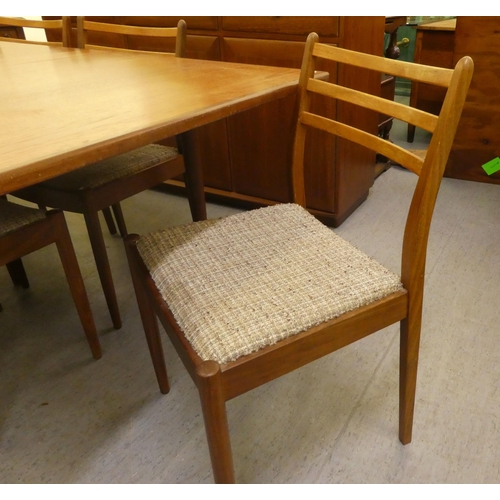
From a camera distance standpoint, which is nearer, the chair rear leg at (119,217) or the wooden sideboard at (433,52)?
the chair rear leg at (119,217)

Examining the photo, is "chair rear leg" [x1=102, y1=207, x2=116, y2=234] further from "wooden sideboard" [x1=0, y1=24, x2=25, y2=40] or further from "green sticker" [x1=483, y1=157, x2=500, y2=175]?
"wooden sideboard" [x1=0, y1=24, x2=25, y2=40]

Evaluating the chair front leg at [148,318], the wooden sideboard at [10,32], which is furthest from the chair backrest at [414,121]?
the wooden sideboard at [10,32]

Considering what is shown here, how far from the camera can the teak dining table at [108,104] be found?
66 centimetres

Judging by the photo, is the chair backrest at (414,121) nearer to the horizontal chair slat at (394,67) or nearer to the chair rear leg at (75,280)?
the horizontal chair slat at (394,67)

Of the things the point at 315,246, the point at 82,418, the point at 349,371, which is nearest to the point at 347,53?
the point at 315,246

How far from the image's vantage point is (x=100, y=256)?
1.36 m

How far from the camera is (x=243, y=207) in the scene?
7.23ft

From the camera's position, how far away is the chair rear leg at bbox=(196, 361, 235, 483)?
709mm

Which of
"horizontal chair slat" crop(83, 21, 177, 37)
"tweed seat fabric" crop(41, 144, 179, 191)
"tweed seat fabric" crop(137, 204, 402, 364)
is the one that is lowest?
"tweed seat fabric" crop(137, 204, 402, 364)

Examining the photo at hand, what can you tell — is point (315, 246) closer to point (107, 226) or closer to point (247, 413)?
point (247, 413)

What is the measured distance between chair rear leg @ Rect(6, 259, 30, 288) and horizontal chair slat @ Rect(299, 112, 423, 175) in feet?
3.97

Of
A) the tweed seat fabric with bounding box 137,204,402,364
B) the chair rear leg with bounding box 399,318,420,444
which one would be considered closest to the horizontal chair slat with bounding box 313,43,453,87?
the tweed seat fabric with bounding box 137,204,402,364

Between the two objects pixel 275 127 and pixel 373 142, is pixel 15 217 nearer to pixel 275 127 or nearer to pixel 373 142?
pixel 373 142

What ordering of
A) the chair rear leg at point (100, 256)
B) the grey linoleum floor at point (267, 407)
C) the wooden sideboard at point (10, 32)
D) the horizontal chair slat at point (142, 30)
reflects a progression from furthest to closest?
the wooden sideboard at point (10, 32) → the horizontal chair slat at point (142, 30) → the chair rear leg at point (100, 256) → the grey linoleum floor at point (267, 407)
